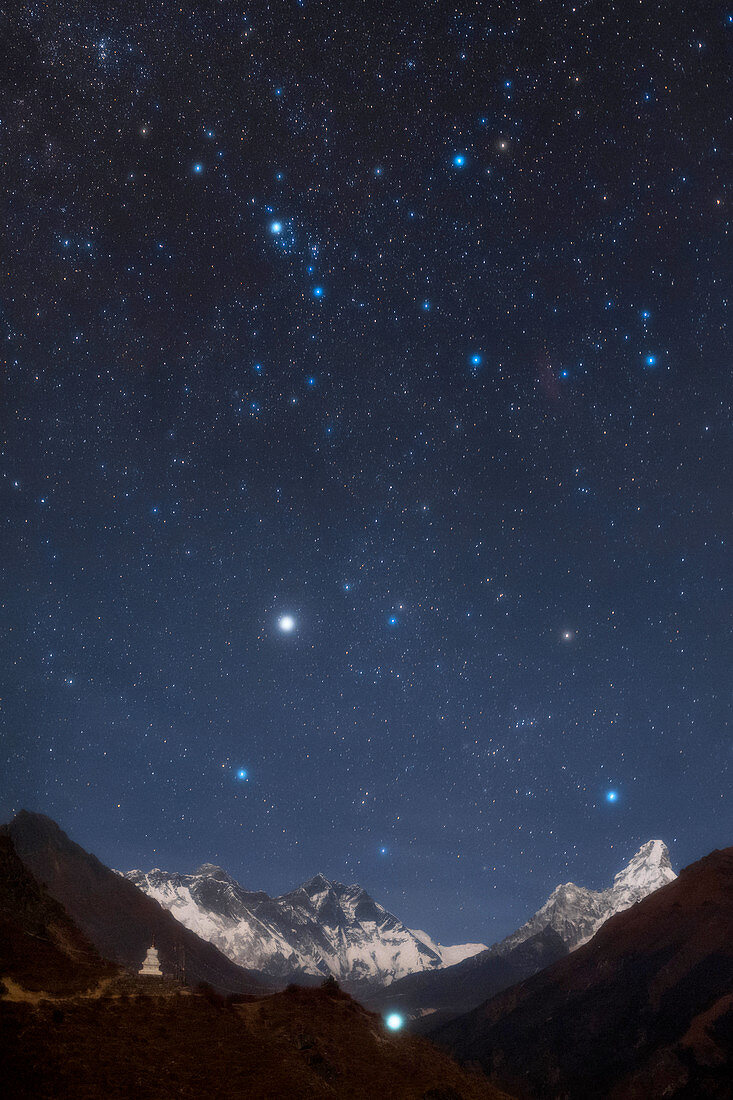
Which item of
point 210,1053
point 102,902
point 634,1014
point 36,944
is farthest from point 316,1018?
point 102,902

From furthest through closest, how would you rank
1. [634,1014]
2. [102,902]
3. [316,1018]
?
[102,902], [634,1014], [316,1018]

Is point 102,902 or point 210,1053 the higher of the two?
point 102,902

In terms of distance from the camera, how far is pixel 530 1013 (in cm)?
9444

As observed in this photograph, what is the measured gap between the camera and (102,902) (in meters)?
124

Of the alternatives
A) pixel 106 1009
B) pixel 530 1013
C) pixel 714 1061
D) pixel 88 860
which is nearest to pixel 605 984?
pixel 530 1013

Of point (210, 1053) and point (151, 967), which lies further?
point (151, 967)

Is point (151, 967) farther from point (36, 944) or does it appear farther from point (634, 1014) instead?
point (634, 1014)

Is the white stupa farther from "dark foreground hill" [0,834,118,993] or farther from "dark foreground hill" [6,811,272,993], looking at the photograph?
"dark foreground hill" [6,811,272,993]

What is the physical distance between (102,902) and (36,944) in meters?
119

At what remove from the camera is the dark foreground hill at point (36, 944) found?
2475cm

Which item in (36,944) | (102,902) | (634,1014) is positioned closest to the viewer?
(36,944)

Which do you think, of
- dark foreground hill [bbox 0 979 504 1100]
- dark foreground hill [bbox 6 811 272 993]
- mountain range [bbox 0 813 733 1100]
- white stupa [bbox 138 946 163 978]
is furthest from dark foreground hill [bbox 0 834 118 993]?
dark foreground hill [bbox 6 811 272 993]

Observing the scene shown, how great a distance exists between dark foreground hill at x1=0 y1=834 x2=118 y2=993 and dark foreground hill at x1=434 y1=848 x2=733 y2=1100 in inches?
2396

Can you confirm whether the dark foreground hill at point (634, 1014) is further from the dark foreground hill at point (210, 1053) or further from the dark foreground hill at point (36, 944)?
the dark foreground hill at point (36, 944)
